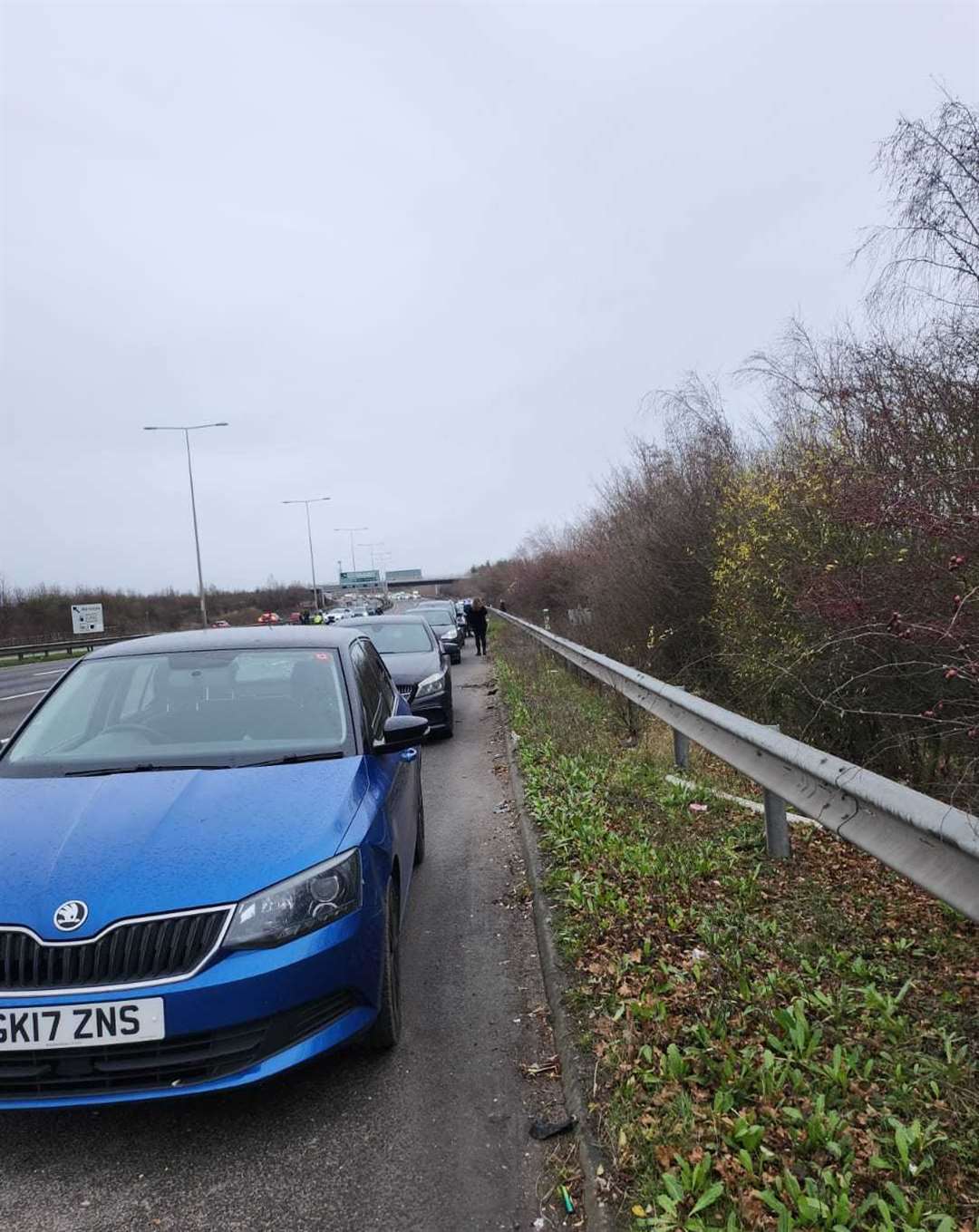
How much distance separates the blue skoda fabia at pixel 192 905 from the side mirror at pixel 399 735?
0.01 metres

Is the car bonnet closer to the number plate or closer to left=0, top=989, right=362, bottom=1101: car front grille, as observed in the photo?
the number plate

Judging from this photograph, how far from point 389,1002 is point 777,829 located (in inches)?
92.0

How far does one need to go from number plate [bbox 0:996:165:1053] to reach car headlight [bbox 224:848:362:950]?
301 millimetres

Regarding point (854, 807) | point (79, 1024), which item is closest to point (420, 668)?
point (854, 807)

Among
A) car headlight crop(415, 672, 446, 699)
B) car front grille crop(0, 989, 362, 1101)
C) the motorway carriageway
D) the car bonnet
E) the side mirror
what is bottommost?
the motorway carriageway

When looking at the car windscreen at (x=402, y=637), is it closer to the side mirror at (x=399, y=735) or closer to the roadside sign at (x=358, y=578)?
the side mirror at (x=399, y=735)

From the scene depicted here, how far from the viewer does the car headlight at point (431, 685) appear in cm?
1009

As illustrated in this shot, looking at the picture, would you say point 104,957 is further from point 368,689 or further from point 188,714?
point 368,689

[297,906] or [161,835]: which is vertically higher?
[161,835]

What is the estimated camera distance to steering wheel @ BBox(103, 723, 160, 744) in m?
4.00

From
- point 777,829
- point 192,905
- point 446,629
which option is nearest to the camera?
point 192,905

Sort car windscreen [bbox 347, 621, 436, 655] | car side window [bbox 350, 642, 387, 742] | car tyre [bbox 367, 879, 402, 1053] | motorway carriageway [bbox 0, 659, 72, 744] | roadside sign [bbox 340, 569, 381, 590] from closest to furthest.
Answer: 1. car tyre [bbox 367, 879, 402, 1053]
2. car side window [bbox 350, 642, 387, 742]
3. car windscreen [bbox 347, 621, 436, 655]
4. motorway carriageway [bbox 0, 659, 72, 744]
5. roadside sign [bbox 340, 569, 381, 590]

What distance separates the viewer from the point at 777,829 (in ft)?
14.6

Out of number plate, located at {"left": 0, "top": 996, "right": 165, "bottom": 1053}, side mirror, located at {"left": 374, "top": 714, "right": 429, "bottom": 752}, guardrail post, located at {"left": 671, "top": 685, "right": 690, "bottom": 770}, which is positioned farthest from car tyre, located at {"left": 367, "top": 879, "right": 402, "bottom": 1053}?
guardrail post, located at {"left": 671, "top": 685, "right": 690, "bottom": 770}
